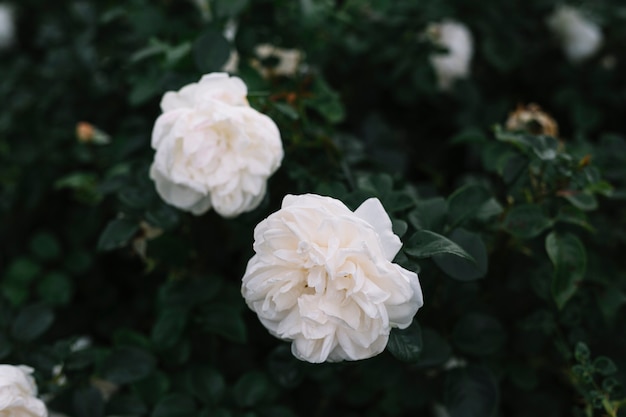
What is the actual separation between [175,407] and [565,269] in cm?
64

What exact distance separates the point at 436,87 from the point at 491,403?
89 cm

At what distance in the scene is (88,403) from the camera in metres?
1.05

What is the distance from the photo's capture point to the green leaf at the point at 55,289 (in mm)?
1416

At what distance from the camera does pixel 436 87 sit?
167 centimetres

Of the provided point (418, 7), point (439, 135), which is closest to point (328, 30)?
point (418, 7)

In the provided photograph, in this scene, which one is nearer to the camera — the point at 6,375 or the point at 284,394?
the point at 6,375

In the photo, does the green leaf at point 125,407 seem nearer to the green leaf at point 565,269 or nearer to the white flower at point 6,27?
the green leaf at point 565,269

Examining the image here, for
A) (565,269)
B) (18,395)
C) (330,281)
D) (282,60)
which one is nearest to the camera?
(330,281)

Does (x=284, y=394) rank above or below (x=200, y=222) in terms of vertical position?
below

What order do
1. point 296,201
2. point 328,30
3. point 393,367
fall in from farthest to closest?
point 328,30 → point 393,367 → point 296,201

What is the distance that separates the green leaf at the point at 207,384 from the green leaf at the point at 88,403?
0.48ft

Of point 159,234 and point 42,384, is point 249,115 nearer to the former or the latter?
point 159,234

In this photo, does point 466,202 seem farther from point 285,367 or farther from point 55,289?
point 55,289

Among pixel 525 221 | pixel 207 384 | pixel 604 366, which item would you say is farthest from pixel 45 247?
pixel 604 366
